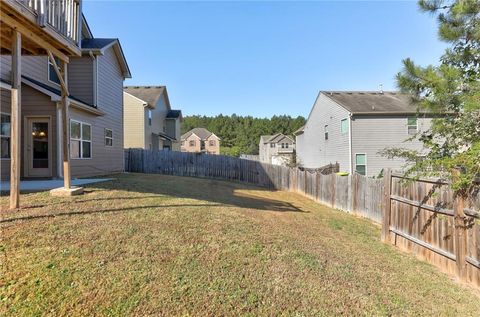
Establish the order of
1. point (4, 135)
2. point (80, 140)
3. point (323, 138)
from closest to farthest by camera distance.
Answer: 1. point (4, 135)
2. point (80, 140)
3. point (323, 138)

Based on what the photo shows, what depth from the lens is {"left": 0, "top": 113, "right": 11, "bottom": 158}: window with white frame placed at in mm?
9320

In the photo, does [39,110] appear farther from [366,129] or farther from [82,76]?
[366,129]

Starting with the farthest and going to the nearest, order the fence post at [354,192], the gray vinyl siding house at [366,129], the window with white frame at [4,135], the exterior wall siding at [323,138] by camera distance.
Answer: the exterior wall siding at [323,138]
the gray vinyl siding house at [366,129]
the fence post at [354,192]
the window with white frame at [4,135]

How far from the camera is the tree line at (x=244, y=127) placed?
8219 centimetres

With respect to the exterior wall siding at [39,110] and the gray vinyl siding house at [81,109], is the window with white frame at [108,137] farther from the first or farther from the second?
the exterior wall siding at [39,110]

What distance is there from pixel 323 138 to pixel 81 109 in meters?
17.6

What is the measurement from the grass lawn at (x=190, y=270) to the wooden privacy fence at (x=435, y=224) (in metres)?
0.32

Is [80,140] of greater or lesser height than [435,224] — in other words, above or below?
above

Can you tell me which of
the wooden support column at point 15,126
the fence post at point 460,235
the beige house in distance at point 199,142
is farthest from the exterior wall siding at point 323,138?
the beige house in distance at point 199,142

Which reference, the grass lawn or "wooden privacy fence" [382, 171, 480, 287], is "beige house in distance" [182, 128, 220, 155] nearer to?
"wooden privacy fence" [382, 171, 480, 287]

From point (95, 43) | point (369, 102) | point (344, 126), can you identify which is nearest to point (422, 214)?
point (95, 43)

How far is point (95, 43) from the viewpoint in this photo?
45.3ft

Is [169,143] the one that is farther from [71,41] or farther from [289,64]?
[71,41]

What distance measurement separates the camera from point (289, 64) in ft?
64.1
